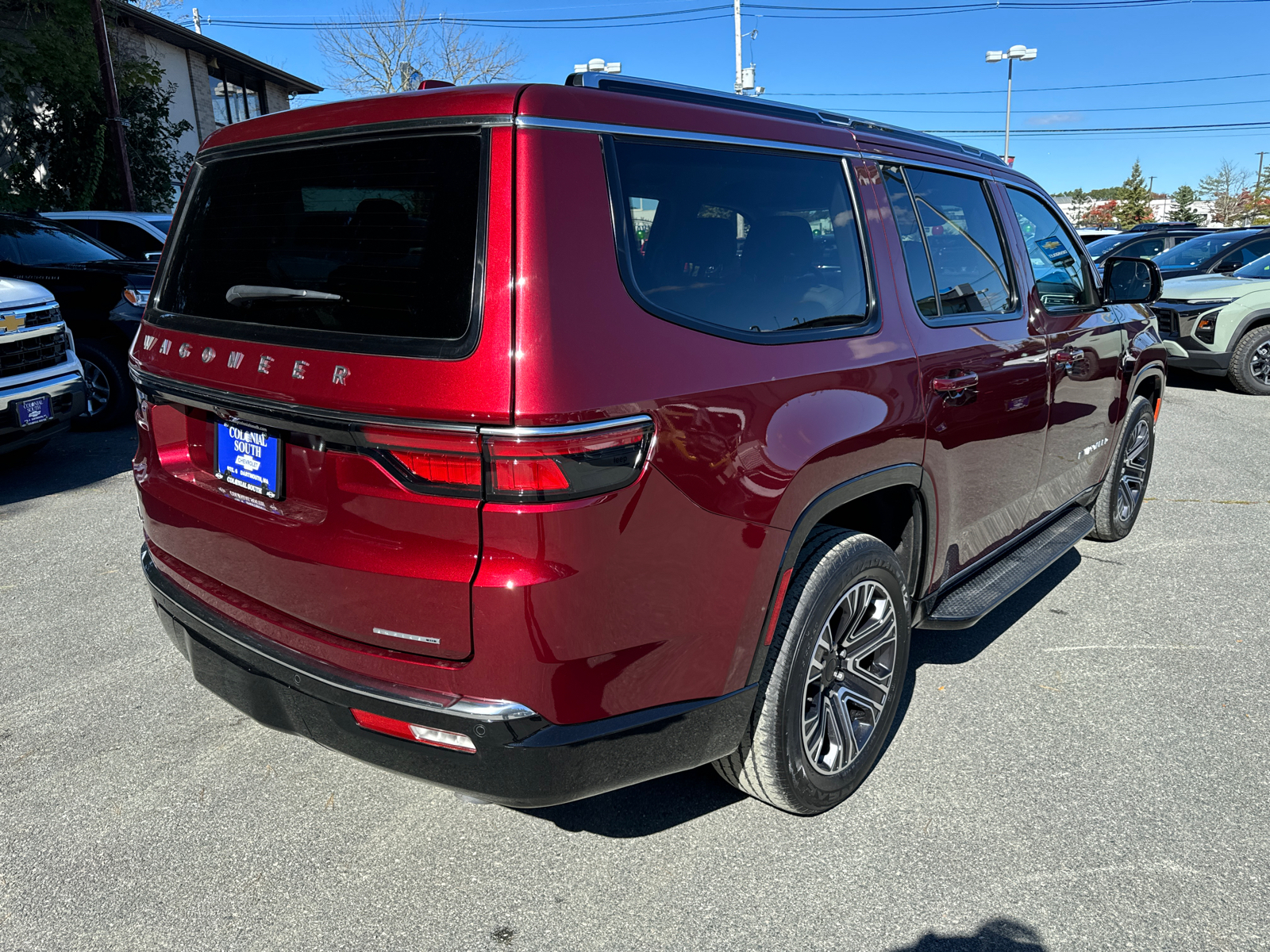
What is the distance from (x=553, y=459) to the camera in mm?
1816

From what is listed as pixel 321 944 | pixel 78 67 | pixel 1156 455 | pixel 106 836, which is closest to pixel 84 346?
pixel 106 836

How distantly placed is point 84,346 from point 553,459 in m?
7.42

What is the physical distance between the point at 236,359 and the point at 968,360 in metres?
2.22

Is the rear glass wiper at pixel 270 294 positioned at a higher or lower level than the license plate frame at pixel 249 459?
higher

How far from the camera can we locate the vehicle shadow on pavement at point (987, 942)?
2189 mm

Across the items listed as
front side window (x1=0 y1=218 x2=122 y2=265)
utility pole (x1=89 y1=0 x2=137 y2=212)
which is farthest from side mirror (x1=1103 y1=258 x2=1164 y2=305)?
utility pole (x1=89 y1=0 x2=137 y2=212)

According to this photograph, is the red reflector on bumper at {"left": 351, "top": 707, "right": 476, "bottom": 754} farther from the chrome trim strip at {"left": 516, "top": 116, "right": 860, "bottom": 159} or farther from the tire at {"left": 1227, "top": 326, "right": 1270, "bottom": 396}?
the tire at {"left": 1227, "top": 326, "right": 1270, "bottom": 396}

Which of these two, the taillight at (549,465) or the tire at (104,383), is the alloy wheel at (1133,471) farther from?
the tire at (104,383)

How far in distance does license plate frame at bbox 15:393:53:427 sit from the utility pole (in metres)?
11.9

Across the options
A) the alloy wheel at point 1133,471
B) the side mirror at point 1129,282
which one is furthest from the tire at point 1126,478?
the side mirror at point 1129,282

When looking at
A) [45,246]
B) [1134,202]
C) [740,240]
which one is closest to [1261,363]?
[740,240]

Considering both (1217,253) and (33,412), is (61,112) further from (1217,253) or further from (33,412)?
(1217,253)

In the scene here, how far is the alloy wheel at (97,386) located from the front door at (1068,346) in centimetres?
733

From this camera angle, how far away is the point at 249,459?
2.23 m
